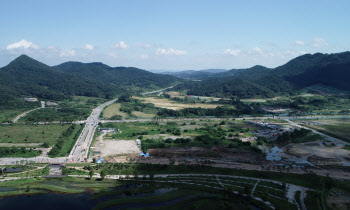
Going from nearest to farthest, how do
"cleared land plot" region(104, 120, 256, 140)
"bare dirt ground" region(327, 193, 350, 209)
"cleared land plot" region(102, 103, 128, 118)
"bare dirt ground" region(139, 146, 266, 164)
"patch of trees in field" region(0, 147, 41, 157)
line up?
"bare dirt ground" region(327, 193, 350, 209)
"patch of trees in field" region(0, 147, 41, 157)
"bare dirt ground" region(139, 146, 266, 164)
"cleared land plot" region(104, 120, 256, 140)
"cleared land plot" region(102, 103, 128, 118)

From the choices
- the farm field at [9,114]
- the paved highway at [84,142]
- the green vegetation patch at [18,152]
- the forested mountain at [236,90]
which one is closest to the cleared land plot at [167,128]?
the paved highway at [84,142]

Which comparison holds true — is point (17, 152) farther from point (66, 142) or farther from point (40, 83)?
point (40, 83)

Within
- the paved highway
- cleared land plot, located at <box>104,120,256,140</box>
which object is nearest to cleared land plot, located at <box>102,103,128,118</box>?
the paved highway

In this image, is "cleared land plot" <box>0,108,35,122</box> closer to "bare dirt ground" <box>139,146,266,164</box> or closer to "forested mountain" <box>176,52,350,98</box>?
"bare dirt ground" <box>139,146,266,164</box>

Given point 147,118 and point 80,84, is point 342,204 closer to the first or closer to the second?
point 147,118

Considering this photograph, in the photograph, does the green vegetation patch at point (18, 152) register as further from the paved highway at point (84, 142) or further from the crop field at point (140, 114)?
the crop field at point (140, 114)

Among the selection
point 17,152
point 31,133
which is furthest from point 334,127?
point 31,133
